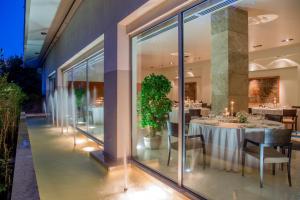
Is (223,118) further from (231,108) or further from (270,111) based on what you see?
(270,111)

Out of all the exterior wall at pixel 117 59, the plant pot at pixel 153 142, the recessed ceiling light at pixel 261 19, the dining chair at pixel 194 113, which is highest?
the recessed ceiling light at pixel 261 19

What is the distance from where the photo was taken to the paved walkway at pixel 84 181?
10.3ft

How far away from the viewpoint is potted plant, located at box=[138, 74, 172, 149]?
5215 millimetres

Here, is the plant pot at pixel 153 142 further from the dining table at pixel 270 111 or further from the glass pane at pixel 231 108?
the dining table at pixel 270 111

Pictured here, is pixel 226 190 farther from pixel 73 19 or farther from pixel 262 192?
pixel 73 19

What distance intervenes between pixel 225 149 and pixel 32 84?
53.3 ft

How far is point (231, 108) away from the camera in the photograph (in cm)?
493

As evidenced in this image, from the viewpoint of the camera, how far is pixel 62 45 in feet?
29.6

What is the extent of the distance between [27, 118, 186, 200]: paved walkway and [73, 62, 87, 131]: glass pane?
2.73 meters

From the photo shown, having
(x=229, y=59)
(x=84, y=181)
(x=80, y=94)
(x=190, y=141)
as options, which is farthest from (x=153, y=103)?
(x=80, y=94)

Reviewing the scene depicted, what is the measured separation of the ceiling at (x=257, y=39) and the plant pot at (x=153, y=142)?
1622 millimetres

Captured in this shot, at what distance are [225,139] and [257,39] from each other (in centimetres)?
530

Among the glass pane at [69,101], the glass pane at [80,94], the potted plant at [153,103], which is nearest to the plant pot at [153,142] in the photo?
the potted plant at [153,103]

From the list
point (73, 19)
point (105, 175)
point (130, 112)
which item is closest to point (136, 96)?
point (130, 112)
